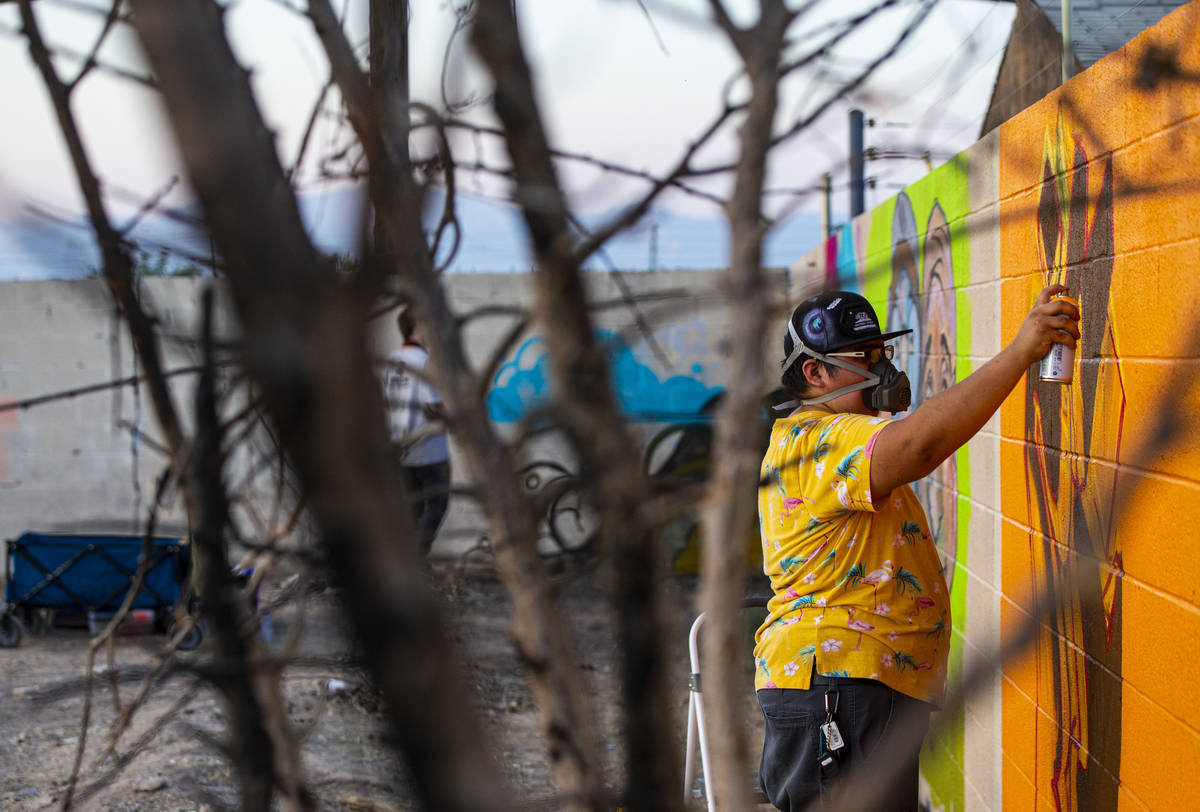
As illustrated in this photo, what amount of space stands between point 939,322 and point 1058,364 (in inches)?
67.6

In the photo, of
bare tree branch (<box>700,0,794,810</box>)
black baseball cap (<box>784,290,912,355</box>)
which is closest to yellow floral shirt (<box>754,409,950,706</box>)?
black baseball cap (<box>784,290,912,355</box>)

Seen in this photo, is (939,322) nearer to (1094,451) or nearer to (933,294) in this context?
(933,294)

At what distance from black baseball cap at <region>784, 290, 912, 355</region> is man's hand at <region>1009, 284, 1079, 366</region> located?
344 millimetres

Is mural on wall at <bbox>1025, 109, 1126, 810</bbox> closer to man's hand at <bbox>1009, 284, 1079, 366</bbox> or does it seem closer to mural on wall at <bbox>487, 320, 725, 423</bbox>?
man's hand at <bbox>1009, 284, 1079, 366</bbox>

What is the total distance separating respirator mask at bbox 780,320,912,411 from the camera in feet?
7.38

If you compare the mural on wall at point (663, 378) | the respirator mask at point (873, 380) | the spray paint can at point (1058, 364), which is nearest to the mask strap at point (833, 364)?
the respirator mask at point (873, 380)

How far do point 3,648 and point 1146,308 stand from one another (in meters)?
6.37

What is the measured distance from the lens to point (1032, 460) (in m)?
2.61

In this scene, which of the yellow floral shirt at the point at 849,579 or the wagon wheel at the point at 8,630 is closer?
the yellow floral shirt at the point at 849,579

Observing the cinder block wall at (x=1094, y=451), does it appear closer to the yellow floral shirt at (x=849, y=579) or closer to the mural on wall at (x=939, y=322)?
the mural on wall at (x=939, y=322)

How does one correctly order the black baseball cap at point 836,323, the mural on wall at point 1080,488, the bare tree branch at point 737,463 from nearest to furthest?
the bare tree branch at point 737,463 < the mural on wall at point 1080,488 < the black baseball cap at point 836,323

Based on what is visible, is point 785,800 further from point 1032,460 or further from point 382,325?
point 382,325

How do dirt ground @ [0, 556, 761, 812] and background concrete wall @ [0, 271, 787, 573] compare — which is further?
background concrete wall @ [0, 271, 787, 573]

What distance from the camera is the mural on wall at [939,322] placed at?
3322 millimetres
